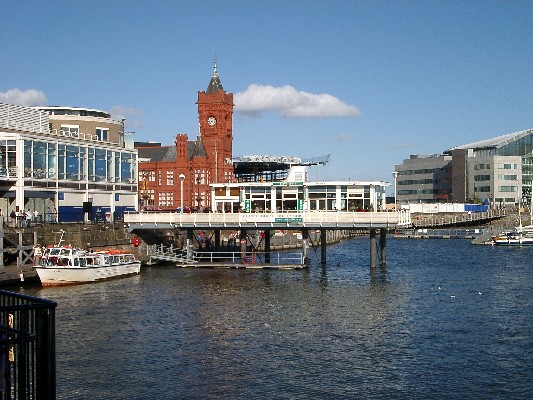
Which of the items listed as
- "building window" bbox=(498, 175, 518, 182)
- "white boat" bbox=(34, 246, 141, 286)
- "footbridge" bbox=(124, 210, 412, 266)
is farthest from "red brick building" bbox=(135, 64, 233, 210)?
"building window" bbox=(498, 175, 518, 182)

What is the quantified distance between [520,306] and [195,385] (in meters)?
28.4

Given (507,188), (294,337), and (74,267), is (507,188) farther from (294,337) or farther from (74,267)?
(294,337)

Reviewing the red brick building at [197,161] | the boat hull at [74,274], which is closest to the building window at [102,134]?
the boat hull at [74,274]

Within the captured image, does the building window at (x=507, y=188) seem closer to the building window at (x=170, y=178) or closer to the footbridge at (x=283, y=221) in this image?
the building window at (x=170, y=178)

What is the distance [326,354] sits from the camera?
34.4m

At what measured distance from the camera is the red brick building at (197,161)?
146125 mm

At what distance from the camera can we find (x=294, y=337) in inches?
1513

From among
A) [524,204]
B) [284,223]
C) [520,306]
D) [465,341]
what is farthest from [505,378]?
[524,204]

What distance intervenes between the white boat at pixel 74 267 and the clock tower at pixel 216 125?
83.1 meters

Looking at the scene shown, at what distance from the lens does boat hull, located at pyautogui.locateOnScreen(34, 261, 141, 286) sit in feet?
191

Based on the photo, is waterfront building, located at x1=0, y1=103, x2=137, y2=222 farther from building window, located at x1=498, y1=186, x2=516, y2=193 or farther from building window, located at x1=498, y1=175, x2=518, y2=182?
building window, located at x1=498, y1=186, x2=516, y2=193

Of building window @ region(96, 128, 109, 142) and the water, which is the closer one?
the water

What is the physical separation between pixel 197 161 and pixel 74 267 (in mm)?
88285

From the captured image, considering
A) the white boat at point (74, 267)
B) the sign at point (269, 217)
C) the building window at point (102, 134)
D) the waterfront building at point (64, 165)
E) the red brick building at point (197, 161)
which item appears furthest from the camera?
the red brick building at point (197, 161)
